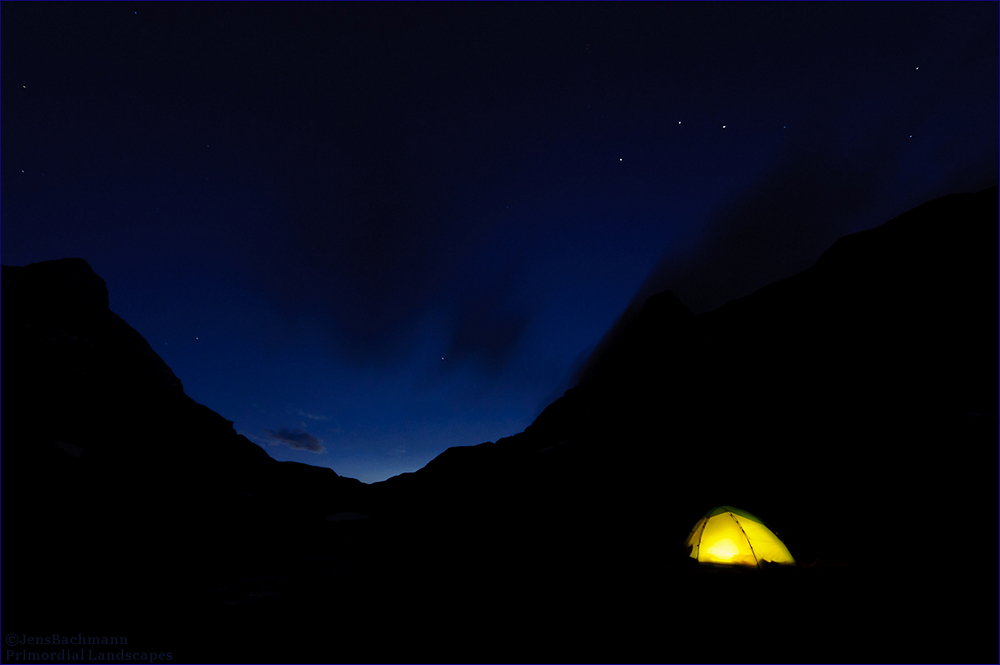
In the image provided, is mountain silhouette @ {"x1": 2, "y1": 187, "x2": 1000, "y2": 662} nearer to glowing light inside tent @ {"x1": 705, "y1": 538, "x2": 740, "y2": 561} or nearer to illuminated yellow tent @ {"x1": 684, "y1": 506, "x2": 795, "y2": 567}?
illuminated yellow tent @ {"x1": 684, "y1": 506, "x2": 795, "y2": 567}

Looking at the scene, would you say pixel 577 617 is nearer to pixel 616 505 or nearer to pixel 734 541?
pixel 734 541

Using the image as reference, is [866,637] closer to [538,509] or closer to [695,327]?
[538,509]

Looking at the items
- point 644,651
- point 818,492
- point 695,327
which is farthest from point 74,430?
point 695,327

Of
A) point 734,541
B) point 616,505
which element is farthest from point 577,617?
point 616,505

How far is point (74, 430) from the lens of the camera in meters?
18.8

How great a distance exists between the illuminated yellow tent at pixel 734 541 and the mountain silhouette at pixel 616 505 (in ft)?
1.40

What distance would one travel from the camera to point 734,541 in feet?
29.0

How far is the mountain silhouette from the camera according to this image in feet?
20.0

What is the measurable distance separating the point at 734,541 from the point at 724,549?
35 centimetres

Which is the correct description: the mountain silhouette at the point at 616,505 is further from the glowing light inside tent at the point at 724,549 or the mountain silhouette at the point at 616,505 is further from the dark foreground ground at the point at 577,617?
the glowing light inside tent at the point at 724,549

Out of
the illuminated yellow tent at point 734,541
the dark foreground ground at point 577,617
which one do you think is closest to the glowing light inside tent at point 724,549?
the illuminated yellow tent at point 734,541

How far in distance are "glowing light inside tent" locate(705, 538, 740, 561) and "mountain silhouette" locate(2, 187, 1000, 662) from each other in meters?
0.73

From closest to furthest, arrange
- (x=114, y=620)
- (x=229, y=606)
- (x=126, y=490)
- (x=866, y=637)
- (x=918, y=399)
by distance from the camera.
A: (x=866, y=637), (x=114, y=620), (x=229, y=606), (x=918, y=399), (x=126, y=490)

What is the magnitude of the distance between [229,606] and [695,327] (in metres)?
43.3
